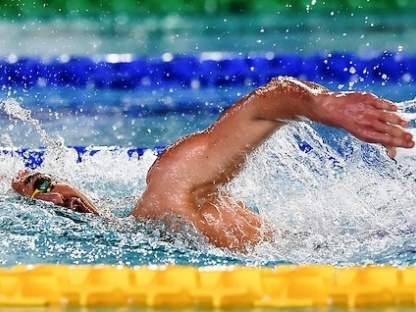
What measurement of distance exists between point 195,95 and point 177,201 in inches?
96.0

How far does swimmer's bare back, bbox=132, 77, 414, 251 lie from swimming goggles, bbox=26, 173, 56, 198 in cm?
31

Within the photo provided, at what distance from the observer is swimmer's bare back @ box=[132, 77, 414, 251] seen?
5.62 feet

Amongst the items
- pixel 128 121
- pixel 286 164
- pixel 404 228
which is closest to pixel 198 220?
pixel 286 164

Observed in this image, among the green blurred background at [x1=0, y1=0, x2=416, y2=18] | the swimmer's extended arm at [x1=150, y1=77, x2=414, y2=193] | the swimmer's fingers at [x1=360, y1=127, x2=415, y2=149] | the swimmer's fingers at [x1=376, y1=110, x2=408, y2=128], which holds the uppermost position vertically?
the green blurred background at [x1=0, y1=0, x2=416, y2=18]

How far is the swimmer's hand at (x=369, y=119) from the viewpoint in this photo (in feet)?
4.27

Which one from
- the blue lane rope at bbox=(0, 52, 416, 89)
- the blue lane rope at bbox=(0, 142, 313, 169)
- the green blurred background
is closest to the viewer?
the blue lane rope at bbox=(0, 142, 313, 169)

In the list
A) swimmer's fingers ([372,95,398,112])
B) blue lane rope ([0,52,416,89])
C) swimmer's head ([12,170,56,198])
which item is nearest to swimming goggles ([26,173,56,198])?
swimmer's head ([12,170,56,198])

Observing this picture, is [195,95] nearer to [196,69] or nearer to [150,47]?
[196,69]

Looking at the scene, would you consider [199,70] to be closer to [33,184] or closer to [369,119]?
[33,184]

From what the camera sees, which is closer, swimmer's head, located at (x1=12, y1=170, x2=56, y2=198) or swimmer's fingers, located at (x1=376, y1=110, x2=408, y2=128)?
swimmer's fingers, located at (x1=376, y1=110, x2=408, y2=128)

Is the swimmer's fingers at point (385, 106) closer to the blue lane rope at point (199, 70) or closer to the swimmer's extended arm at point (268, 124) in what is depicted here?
the swimmer's extended arm at point (268, 124)

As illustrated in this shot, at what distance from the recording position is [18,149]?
3.45 m

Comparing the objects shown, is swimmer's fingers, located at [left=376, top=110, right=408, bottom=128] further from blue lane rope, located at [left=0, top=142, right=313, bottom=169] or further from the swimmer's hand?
blue lane rope, located at [left=0, top=142, right=313, bottom=169]

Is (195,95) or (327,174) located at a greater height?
(195,95)
